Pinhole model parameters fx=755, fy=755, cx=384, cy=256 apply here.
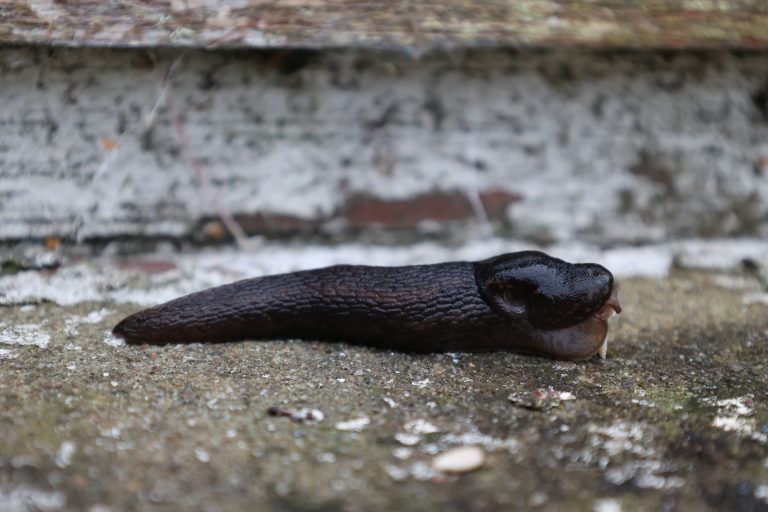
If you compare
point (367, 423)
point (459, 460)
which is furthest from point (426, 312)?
point (459, 460)

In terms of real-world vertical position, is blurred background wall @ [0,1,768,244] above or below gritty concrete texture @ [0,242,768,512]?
above

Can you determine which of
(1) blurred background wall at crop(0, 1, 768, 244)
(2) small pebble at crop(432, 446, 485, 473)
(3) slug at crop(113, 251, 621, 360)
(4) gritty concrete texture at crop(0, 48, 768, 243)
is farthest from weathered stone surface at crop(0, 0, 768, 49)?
(2) small pebble at crop(432, 446, 485, 473)

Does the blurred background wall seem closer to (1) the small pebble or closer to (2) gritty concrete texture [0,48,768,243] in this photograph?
(2) gritty concrete texture [0,48,768,243]

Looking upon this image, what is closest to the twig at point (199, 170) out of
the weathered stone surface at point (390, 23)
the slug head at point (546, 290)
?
the weathered stone surface at point (390, 23)

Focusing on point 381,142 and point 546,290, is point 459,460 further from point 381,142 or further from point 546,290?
point 381,142

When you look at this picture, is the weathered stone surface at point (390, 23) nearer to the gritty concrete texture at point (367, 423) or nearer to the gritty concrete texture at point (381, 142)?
the gritty concrete texture at point (381, 142)

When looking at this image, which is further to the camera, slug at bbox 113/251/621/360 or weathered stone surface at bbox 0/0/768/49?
weathered stone surface at bbox 0/0/768/49
